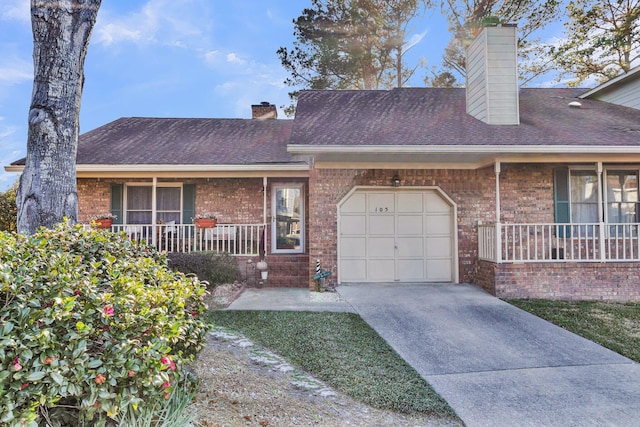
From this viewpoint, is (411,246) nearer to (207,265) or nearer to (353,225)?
(353,225)

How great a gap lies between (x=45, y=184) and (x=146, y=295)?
289 cm

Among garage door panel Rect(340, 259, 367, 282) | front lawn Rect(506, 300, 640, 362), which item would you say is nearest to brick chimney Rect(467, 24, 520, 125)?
front lawn Rect(506, 300, 640, 362)

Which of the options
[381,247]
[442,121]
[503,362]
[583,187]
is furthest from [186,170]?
[583,187]

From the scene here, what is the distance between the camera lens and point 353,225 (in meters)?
9.53

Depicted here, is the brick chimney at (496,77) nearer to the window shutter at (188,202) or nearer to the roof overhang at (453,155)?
the roof overhang at (453,155)

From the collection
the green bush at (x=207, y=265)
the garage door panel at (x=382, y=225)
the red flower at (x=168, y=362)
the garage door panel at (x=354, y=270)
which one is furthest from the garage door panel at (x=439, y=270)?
the red flower at (x=168, y=362)

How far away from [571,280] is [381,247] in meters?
3.98

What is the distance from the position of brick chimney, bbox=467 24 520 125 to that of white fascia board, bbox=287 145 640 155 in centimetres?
185

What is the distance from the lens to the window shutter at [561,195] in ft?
30.7

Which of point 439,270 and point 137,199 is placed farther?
point 137,199

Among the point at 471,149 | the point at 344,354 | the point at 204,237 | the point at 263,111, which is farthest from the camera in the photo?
the point at 263,111

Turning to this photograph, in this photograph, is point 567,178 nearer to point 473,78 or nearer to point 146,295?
point 473,78

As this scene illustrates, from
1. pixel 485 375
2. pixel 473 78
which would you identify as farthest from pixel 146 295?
pixel 473 78

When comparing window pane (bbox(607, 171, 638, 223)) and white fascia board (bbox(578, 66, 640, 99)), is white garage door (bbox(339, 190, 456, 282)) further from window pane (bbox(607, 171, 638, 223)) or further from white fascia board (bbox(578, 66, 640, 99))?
white fascia board (bbox(578, 66, 640, 99))
